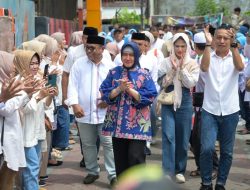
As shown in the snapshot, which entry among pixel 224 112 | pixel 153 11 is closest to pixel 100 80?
pixel 224 112

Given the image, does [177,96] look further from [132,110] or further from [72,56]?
[72,56]

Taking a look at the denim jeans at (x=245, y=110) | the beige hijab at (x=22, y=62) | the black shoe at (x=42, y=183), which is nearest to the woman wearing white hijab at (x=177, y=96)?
the black shoe at (x=42, y=183)

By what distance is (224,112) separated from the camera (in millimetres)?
6156

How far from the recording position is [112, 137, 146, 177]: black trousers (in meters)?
5.82

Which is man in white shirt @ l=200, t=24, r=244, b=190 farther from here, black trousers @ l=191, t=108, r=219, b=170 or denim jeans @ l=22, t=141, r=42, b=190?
denim jeans @ l=22, t=141, r=42, b=190

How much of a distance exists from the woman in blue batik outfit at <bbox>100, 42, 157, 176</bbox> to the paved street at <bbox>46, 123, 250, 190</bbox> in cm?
71

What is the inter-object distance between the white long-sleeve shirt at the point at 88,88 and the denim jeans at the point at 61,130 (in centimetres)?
175

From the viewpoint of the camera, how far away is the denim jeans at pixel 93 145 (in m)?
6.86

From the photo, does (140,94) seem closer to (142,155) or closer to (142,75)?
(142,75)

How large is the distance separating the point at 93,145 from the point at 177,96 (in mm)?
1205

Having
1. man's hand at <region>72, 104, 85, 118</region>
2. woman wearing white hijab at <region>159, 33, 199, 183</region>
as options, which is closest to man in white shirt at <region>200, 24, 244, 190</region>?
woman wearing white hijab at <region>159, 33, 199, 183</region>

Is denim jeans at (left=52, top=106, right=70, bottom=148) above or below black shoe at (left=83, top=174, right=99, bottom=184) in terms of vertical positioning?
above

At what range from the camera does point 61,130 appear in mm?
8719

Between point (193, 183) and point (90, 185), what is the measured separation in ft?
4.27
